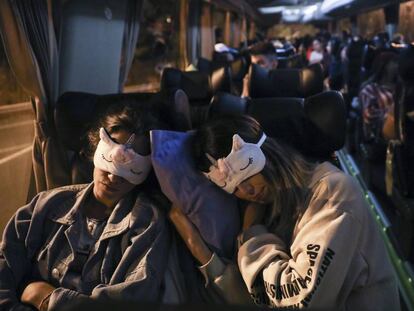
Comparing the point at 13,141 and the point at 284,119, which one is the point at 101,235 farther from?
the point at 13,141

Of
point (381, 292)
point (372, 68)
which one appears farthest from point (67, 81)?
point (372, 68)

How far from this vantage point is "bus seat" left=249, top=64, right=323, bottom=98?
3182 millimetres

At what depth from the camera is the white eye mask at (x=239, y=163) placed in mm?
1391

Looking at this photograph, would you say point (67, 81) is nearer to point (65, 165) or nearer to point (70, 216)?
point (65, 165)

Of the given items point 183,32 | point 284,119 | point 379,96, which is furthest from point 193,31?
point 284,119

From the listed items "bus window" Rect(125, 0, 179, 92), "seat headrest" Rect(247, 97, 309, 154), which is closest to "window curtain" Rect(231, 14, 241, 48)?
"bus window" Rect(125, 0, 179, 92)

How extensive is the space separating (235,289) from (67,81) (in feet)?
6.21

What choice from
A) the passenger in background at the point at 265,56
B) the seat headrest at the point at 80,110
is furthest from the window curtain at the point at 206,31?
the seat headrest at the point at 80,110

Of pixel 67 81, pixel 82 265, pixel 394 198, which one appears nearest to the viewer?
pixel 82 265

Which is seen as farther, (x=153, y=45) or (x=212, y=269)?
(x=153, y=45)

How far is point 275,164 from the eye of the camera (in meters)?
1.44

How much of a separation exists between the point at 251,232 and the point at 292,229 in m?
0.13

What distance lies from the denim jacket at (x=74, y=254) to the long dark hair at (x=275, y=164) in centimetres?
29

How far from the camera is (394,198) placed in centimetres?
304
